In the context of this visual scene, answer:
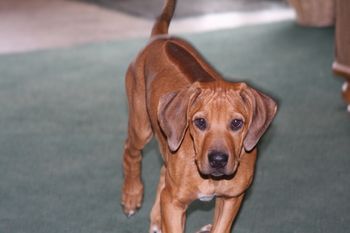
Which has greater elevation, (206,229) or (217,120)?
(217,120)

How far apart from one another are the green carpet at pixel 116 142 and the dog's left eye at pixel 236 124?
1047mm

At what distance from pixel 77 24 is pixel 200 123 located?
6.34m

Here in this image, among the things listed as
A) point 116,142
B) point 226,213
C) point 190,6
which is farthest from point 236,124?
point 190,6

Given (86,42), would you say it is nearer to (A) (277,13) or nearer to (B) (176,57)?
(A) (277,13)

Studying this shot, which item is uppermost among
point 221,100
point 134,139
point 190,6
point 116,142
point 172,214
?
point 221,100

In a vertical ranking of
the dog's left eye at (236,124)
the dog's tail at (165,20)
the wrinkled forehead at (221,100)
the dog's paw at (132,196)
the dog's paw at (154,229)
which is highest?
the wrinkled forehead at (221,100)

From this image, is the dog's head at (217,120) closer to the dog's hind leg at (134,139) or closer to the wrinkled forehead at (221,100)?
→ the wrinkled forehead at (221,100)

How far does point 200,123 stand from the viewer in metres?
2.98

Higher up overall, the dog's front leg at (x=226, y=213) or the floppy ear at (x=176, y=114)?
the floppy ear at (x=176, y=114)

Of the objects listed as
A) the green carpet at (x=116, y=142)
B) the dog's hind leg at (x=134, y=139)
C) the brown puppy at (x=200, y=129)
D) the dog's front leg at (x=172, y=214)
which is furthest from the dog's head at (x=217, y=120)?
the green carpet at (x=116, y=142)

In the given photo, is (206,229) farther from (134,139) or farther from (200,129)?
(200,129)

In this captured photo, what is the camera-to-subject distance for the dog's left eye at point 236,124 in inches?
116

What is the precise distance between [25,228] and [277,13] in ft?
20.0

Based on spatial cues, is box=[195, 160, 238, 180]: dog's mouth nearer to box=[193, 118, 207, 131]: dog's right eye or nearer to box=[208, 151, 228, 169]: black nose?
box=[208, 151, 228, 169]: black nose
